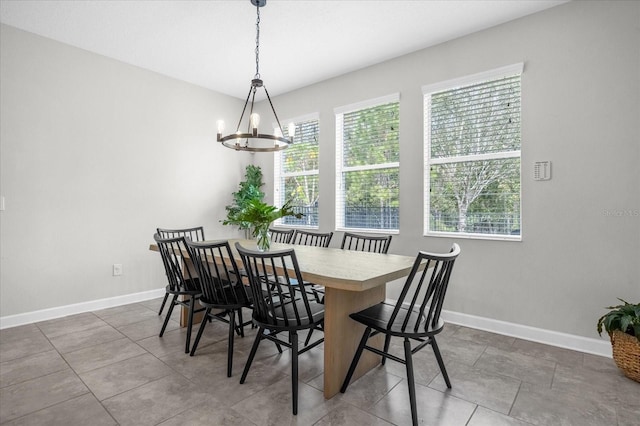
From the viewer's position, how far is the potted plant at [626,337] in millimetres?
2148

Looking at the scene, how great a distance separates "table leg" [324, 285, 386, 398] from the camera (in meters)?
2.02

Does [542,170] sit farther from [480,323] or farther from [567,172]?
[480,323]

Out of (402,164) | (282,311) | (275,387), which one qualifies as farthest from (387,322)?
(402,164)

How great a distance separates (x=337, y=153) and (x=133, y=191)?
2.60 meters

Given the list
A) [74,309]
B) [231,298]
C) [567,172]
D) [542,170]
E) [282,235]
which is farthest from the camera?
[282,235]

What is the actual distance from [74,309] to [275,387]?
2.82 meters

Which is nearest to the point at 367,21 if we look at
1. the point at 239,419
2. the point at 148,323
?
the point at 239,419

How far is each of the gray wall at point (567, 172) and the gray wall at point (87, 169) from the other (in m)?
3.38

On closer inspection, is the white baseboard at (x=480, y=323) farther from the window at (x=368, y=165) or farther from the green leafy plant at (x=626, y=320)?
the window at (x=368, y=165)

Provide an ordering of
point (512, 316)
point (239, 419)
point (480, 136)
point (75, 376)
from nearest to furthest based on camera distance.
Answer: point (239, 419), point (75, 376), point (512, 316), point (480, 136)

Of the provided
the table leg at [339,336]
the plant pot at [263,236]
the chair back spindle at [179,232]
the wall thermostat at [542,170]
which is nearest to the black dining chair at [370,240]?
the plant pot at [263,236]

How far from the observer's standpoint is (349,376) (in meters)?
2.05

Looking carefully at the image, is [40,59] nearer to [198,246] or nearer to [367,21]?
[198,246]

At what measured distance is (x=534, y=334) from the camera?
290 centimetres
